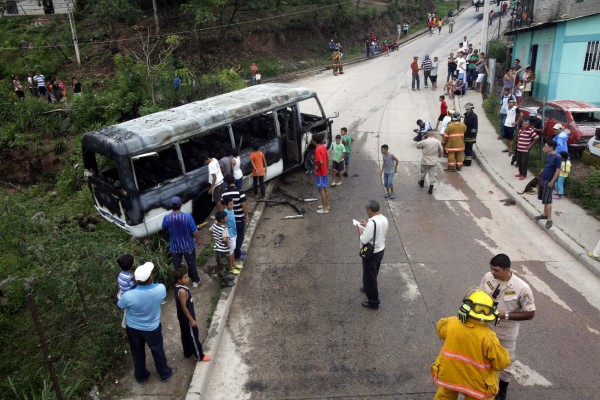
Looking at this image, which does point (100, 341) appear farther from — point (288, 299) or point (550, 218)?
point (550, 218)

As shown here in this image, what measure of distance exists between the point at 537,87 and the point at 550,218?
46.9 feet

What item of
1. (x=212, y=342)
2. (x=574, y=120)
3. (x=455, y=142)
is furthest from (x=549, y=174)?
(x=212, y=342)

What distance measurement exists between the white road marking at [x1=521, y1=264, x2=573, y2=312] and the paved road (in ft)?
0.06

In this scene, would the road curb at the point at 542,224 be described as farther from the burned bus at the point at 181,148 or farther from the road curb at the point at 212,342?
the road curb at the point at 212,342

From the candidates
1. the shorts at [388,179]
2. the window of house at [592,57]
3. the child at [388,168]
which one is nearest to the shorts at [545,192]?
the child at [388,168]

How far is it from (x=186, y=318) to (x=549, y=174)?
7.23 m

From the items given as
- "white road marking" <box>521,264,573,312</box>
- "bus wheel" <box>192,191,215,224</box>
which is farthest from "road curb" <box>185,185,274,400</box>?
"white road marking" <box>521,264,573,312</box>

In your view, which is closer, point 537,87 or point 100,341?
point 100,341

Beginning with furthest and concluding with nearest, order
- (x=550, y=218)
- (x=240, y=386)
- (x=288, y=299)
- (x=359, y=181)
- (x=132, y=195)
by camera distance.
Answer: (x=359, y=181), (x=550, y=218), (x=132, y=195), (x=288, y=299), (x=240, y=386)

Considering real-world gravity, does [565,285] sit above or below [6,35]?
below

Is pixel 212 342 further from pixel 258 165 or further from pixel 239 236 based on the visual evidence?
pixel 258 165

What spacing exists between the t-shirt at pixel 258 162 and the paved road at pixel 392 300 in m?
0.94

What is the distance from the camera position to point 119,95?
1653cm

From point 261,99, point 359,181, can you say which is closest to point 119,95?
point 261,99
